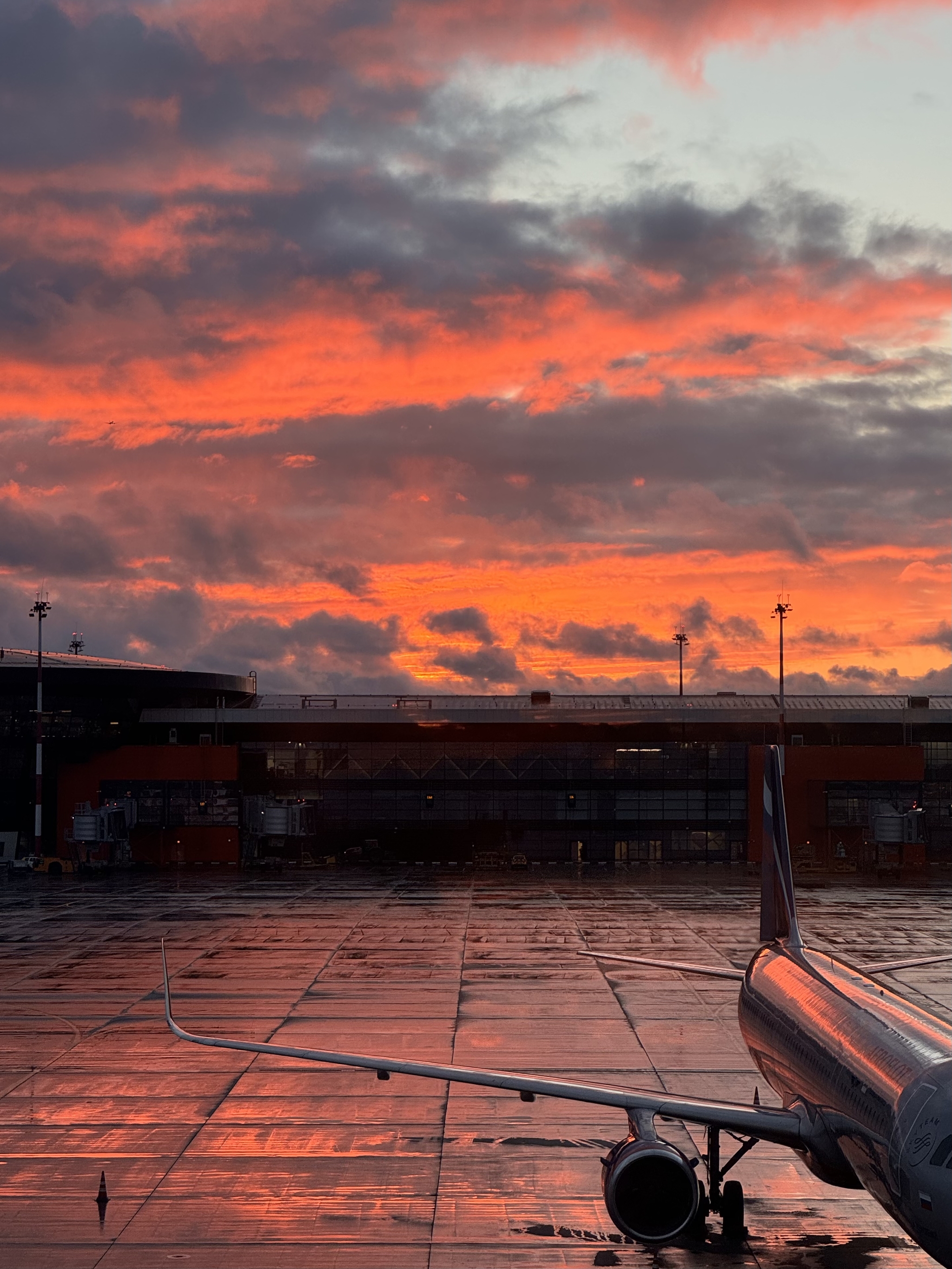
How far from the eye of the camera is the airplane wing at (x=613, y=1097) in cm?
2142

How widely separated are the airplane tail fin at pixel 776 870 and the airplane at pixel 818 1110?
375 centimetres

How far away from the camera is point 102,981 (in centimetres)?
5206

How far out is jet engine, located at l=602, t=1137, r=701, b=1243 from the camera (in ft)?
66.8

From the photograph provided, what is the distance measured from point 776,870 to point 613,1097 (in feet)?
41.8

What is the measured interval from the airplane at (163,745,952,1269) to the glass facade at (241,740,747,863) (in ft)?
284

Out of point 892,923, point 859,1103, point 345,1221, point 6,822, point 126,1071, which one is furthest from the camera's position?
point 6,822

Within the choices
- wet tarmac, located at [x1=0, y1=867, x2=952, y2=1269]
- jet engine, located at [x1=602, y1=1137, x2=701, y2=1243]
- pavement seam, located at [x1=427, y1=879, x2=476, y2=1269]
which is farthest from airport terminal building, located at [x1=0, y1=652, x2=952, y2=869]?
jet engine, located at [x1=602, y1=1137, x2=701, y2=1243]

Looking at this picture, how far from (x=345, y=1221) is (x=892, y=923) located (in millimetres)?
52818

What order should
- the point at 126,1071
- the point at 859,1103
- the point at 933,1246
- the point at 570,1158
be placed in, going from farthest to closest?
the point at 126,1071, the point at 570,1158, the point at 859,1103, the point at 933,1246

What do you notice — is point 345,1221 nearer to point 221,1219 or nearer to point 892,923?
point 221,1219

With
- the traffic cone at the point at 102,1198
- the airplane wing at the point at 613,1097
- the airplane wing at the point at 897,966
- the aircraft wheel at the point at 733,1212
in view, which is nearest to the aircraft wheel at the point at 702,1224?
the aircraft wheel at the point at 733,1212

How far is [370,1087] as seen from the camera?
3603 centimetres

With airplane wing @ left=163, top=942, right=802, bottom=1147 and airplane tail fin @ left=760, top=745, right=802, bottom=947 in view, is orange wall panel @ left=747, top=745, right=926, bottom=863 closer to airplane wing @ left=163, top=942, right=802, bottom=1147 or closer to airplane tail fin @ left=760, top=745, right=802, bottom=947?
airplane tail fin @ left=760, top=745, right=802, bottom=947

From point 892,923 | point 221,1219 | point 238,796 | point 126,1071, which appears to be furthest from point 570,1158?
point 238,796
